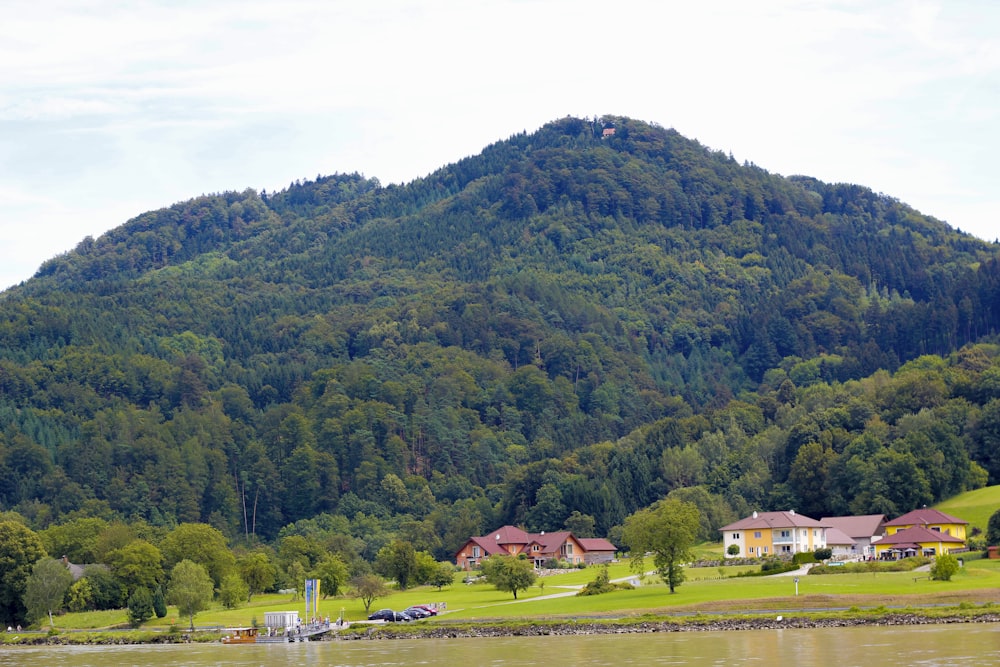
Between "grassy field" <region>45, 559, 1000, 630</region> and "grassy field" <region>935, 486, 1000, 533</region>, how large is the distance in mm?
21722

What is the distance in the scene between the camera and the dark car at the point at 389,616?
82.0 m

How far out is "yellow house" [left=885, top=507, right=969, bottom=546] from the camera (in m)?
107

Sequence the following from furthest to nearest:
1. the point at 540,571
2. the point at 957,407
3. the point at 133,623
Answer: the point at 957,407
the point at 540,571
the point at 133,623

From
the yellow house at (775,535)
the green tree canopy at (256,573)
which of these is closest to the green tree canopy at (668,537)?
the yellow house at (775,535)

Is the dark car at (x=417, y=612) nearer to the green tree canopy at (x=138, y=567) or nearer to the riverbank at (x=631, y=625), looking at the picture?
the riverbank at (x=631, y=625)

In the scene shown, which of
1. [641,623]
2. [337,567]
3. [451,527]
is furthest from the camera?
[451,527]

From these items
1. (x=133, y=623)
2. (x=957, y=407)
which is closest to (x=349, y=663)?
(x=133, y=623)

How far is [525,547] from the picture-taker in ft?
455

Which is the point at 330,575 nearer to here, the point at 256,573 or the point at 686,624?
the point at 256,573

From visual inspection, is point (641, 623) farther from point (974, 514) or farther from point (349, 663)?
point (974, 514)

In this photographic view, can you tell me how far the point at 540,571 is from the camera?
120m

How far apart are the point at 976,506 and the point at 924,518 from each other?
745cm

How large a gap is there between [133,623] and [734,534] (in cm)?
4768

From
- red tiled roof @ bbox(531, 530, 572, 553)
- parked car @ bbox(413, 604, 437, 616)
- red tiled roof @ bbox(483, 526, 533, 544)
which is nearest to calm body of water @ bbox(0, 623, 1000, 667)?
parked car @ bbox(413, 604, 437, 616)
